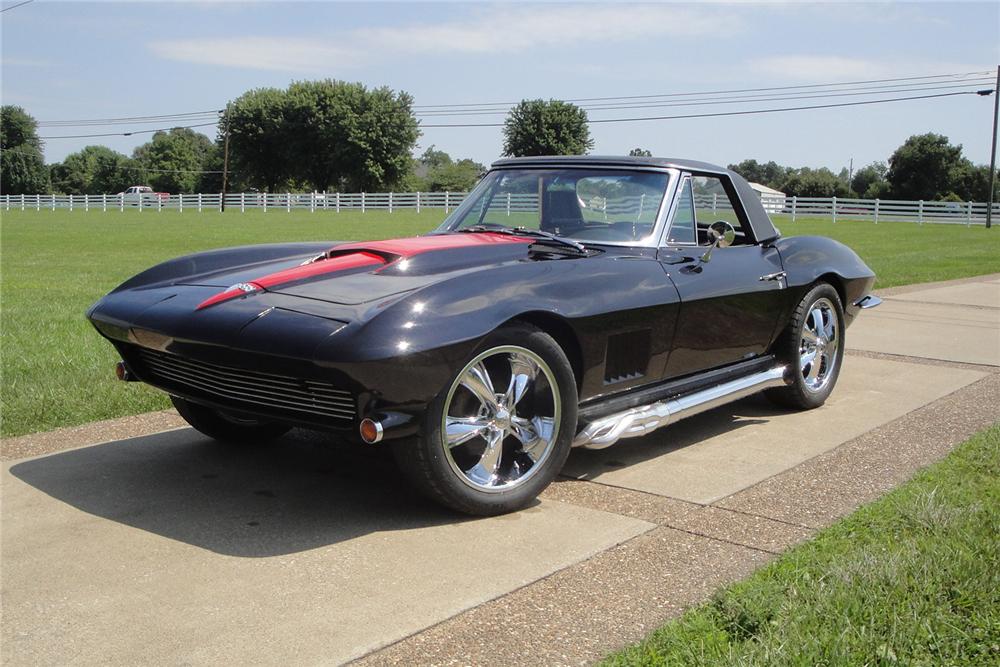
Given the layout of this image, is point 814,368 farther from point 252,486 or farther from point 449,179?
point 449,179

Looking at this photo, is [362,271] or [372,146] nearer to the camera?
[362,271]

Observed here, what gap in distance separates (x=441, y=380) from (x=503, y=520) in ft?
2.14

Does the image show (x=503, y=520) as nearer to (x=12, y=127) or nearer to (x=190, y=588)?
(x=190, y=588)

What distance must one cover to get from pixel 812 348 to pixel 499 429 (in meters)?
2.67

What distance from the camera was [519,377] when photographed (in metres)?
3.67

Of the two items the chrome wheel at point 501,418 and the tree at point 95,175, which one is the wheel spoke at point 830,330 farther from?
the tree at point 95,175

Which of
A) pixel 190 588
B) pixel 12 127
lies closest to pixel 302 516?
pixel 190 588

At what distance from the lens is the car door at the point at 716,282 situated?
14.7 ft

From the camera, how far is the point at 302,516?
3.61 metres

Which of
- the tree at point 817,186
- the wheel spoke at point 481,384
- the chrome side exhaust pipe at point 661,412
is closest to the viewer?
the wheel spoke at point 481,384

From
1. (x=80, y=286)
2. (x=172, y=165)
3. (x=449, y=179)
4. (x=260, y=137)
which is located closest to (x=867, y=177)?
(x=449, y=179)

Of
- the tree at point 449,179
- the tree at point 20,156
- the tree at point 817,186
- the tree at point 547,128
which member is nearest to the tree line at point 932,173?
the tree at point 817,186

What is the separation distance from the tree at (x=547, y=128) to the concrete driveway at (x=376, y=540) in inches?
2683

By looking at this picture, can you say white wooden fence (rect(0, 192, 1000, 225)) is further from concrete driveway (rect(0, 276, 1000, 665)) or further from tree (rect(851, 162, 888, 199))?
tree (rect(851, 162, 888, 199))
